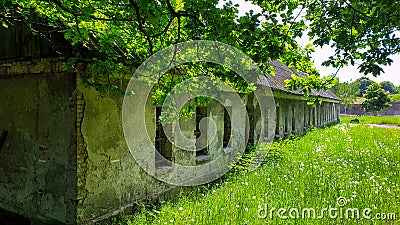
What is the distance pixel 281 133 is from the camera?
15.3 metres

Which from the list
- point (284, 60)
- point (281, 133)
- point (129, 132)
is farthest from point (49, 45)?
point (281, 133)

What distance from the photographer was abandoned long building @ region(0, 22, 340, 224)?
17.0ft

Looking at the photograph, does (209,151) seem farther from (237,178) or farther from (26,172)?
(26,172)

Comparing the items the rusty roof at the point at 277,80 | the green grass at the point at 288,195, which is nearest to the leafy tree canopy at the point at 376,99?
the rusty roof at the point at 277,80

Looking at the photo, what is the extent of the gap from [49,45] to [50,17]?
641 mm

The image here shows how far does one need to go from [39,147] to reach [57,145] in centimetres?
47

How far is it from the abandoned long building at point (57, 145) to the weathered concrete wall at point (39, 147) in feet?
0.05

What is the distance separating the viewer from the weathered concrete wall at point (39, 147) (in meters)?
5.24

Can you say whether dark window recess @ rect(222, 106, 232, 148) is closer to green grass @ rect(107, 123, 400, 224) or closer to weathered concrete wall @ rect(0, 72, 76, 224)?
green grass @ rect(107, 123, 400, 224)

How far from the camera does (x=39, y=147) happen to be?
18.3ft

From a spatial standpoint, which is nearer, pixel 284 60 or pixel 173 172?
pixel 284 60

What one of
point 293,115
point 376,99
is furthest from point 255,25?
point 376,99

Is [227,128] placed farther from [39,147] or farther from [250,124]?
[39,147]

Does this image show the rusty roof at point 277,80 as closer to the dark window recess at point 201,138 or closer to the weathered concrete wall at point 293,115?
the weathered concrete wall at point 293,115
